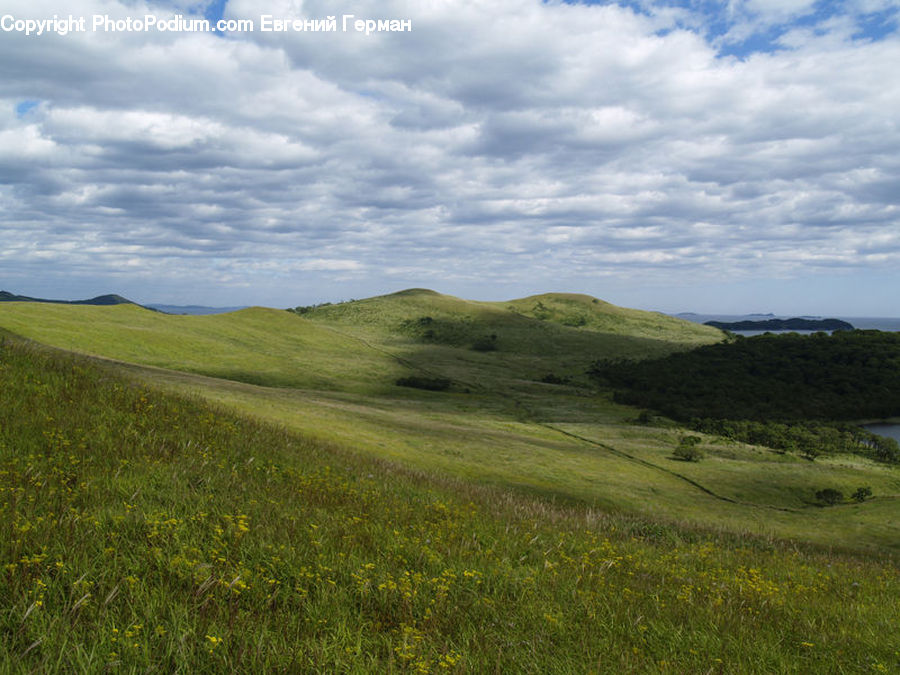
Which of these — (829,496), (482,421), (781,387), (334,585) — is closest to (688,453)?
(829,496)

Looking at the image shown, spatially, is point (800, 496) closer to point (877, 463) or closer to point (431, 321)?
point (877, 463)

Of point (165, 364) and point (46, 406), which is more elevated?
point (46, 406)

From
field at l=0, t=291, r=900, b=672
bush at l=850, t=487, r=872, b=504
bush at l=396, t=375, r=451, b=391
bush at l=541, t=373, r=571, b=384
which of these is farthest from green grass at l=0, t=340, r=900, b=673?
bush at l=541, t=373, r=571, b=384

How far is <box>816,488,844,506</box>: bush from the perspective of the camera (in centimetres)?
3834

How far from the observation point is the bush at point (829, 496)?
→ 38344 mm

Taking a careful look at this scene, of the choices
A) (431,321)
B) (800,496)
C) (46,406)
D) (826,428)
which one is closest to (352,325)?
(431,321)

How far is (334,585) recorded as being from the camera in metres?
5.64

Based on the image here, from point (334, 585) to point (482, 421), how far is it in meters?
49.0

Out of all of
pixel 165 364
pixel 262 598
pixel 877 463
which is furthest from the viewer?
pixel 165 364

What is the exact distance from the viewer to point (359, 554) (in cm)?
670

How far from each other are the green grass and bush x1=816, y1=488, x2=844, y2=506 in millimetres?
34193

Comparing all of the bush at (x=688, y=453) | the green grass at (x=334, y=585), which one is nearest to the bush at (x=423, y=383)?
the bush at (x=688, y=453)

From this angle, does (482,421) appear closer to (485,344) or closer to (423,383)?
(423,383)

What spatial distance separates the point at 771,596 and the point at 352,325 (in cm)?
17630
